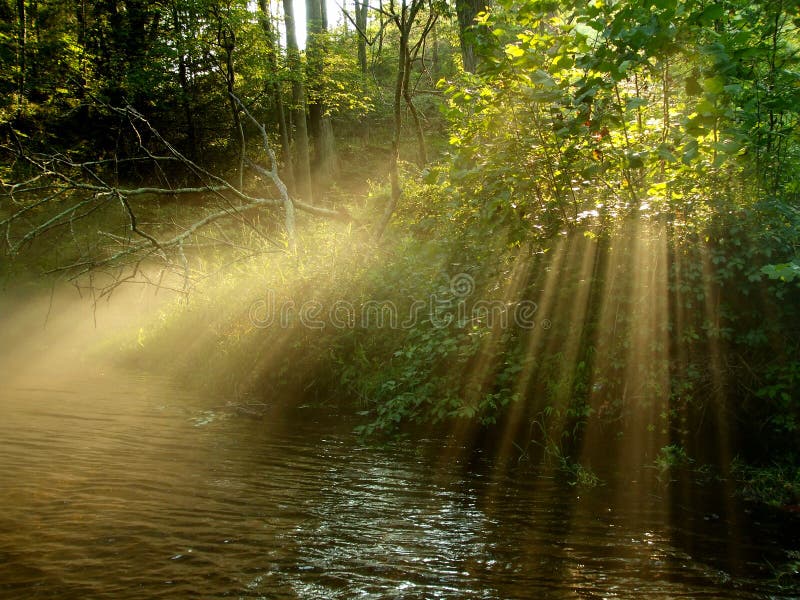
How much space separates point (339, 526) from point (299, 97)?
50.7 feet

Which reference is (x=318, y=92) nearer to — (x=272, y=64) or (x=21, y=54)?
(x=272, y=64)

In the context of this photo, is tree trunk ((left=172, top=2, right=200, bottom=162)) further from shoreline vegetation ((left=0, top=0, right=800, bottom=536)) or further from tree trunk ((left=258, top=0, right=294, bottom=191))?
shoreline vegetation ((left=0, top=0, right=800, bottom=536))

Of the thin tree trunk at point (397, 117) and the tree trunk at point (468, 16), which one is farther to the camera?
the tree trunk at point (468, 16)

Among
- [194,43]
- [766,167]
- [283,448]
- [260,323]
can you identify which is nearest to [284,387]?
[260,323]

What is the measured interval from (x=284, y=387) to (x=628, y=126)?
5.71 meters

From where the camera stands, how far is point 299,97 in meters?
17.2

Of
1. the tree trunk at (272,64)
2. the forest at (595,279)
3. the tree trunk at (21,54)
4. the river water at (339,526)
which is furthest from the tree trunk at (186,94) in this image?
the river water at (339,526)

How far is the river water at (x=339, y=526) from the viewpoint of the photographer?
123 inches

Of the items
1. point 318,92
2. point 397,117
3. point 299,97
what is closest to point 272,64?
point 299,97

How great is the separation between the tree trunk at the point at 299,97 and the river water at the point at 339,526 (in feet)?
39.5

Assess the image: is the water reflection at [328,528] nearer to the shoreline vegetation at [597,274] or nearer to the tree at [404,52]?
the shoreline vegetation at [597,274]

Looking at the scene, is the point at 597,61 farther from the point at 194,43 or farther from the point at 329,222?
the point at 194,43

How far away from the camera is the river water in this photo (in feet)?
10.3

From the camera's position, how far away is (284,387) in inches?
336
